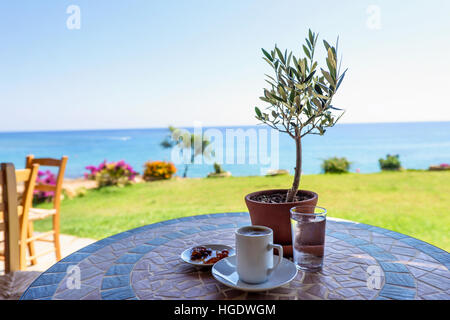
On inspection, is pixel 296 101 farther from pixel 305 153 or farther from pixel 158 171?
pixel 305 153

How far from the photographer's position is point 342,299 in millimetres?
681

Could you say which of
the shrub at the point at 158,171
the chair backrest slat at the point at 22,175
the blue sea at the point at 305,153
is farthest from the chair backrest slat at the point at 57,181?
the shrub at the point at 158,171

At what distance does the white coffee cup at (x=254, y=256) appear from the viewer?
0.68 metres

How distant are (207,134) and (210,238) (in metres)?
8.40

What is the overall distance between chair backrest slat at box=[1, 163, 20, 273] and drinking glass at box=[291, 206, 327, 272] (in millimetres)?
1541

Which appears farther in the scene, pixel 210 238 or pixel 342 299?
pixel 210 238

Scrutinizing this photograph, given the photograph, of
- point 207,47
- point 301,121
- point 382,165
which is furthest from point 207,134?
point 301,121

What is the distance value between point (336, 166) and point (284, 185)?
1.80 meters

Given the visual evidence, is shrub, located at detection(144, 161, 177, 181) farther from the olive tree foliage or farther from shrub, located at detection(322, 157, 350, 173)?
the olive tree foliage

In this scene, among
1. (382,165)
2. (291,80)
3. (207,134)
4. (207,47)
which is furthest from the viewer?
(207,47)

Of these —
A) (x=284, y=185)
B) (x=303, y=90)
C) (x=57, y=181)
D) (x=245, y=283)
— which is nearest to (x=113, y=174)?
(x=284, y=185)

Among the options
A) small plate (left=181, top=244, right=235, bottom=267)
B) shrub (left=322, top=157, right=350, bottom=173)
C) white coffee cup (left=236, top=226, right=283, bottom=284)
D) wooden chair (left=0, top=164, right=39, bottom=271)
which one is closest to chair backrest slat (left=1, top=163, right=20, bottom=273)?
wooden chair (left=0, top=164, right=39, bottom=271)
